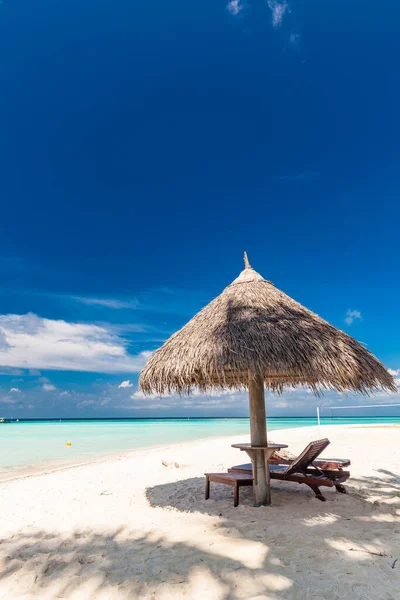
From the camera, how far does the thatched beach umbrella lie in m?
4.14

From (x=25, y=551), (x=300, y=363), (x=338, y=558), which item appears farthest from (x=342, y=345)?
(x=25, y=551)

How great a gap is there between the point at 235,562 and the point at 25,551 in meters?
2.01

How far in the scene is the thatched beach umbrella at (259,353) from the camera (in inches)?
163

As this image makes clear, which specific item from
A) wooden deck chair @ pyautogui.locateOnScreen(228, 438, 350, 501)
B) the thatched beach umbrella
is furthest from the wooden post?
wooden deck chair @ pyautogui.locateOnScreen(228, 438, 350, 501)

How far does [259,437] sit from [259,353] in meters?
1.24

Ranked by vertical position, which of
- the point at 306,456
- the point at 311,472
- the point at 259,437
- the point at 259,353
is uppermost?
the point at 259,353

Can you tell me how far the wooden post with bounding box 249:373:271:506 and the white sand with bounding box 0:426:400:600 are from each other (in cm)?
19

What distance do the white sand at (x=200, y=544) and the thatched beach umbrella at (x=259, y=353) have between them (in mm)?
905

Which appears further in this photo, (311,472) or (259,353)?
(311,472)

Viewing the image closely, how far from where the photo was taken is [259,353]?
4109 mm

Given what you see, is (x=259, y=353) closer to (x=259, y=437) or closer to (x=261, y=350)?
(x=261, y=350)

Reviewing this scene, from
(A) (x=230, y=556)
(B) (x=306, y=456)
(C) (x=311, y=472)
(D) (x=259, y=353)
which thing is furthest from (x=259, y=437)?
(A) (x=230, y=556)

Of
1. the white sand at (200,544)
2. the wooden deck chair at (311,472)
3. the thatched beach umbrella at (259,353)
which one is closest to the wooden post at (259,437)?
the thatched beach umbrella at (259,353)

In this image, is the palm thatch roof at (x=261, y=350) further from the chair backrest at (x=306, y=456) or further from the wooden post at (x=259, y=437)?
the chair backrest at (x=306, y=456)
